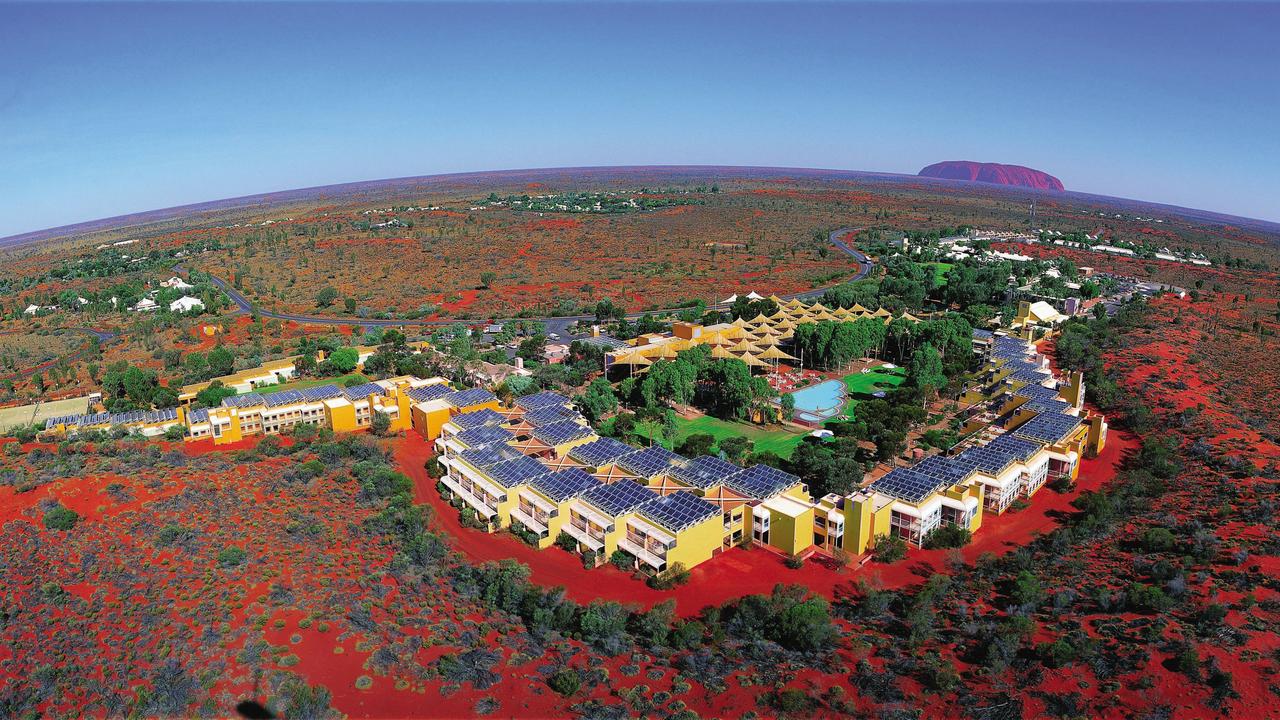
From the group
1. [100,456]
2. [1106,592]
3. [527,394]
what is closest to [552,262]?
[527,394]

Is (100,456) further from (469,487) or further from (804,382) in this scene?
(804,382)

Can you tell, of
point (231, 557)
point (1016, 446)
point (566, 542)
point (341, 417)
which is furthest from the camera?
point (341, 417)

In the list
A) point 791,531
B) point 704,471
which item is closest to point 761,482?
point 704,471

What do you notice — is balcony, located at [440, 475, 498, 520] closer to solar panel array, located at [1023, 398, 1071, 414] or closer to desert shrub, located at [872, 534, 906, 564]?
desert shrub, located at [872, 534, 906, 564]

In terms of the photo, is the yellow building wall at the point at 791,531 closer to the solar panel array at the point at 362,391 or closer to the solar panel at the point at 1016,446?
the solar panel at the point at 1016,446

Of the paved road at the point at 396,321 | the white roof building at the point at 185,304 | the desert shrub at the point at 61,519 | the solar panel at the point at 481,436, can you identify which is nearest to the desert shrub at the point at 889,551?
the solar panel at the point at 481,436

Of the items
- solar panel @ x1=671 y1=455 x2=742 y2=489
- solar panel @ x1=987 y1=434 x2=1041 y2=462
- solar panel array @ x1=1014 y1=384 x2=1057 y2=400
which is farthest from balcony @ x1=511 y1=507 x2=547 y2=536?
solar panel array @ x1=1014 y1=384 x2=1057 y2=400

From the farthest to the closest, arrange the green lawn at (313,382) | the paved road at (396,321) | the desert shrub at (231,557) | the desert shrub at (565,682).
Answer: the paved road at (396,321) → the green lawn at (313,382) → the desert shrub at (231,557) → the desert shrub at (565,682)

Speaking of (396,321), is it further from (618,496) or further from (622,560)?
(622,560)

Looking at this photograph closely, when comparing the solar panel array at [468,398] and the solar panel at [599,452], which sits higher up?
the solar panel array at [468,398]
